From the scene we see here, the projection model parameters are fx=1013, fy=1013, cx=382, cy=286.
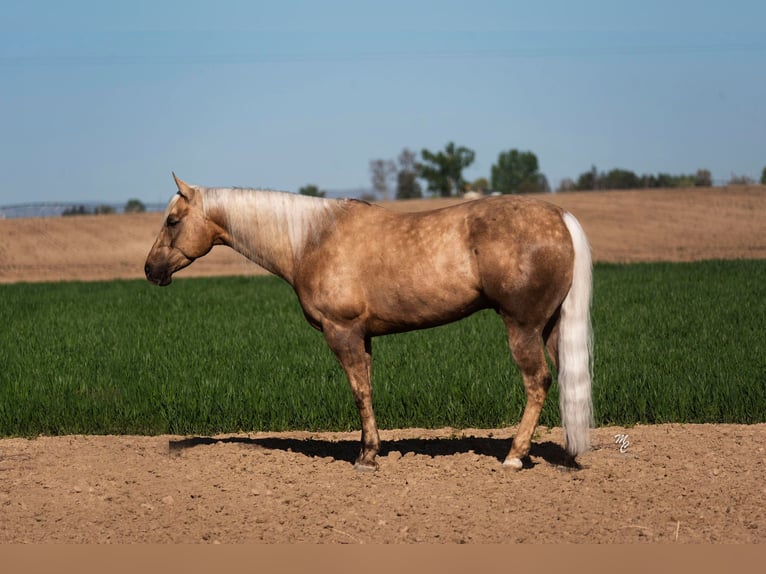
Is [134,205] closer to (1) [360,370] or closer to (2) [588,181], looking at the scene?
(2) [588,181]

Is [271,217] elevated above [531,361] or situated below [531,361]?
above

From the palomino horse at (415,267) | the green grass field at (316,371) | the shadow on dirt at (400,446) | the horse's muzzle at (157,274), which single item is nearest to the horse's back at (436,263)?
the palomino horse at (415,267)

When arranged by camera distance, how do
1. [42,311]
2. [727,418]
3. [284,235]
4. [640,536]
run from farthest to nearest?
[42,311] → [727,418] → [284,235] → [640,536]

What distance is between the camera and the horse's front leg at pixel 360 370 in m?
7.82

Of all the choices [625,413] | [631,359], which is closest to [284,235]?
[625,413]

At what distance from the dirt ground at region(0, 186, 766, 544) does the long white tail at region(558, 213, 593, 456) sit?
1.86 feet

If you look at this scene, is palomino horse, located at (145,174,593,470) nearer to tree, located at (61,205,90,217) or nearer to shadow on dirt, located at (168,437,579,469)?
shadow on dirt, located at (168,437,579,469)

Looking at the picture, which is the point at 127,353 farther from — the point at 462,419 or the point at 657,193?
the point at 657,193

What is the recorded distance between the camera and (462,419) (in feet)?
33.2

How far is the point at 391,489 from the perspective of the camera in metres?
7.61

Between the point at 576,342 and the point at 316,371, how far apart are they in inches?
207

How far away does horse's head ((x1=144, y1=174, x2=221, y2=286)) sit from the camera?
8078mm

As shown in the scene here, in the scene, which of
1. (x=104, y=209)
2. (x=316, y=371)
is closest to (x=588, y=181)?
(x=104, y=209)

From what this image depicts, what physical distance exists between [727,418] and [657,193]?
50.6m
